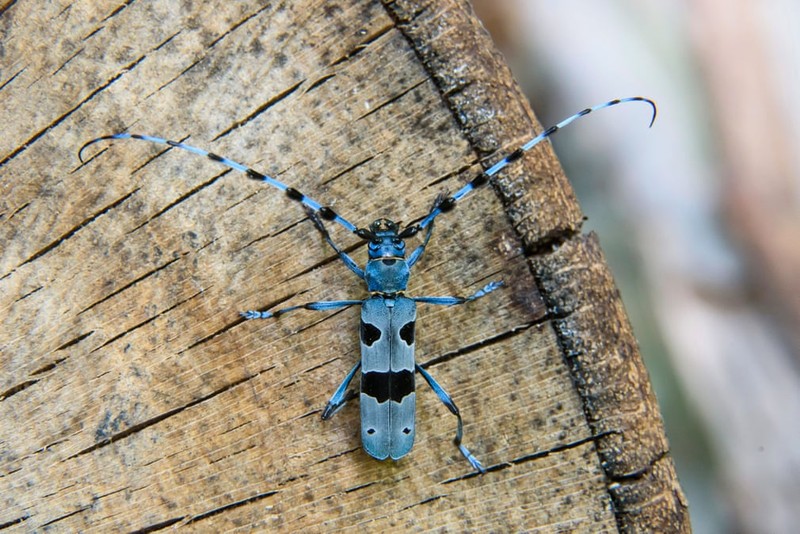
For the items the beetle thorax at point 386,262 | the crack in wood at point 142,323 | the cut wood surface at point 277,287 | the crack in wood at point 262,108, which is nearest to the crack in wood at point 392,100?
the cut wood surface at point 277,287

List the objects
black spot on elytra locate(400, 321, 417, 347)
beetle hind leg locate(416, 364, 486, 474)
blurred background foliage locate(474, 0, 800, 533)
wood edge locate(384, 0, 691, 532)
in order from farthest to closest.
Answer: blurred background foliage locate(474, 0, 800, 533)
black spot on elytra locate(400, 321, 417, 347)
beetle hind leg locate(416, 364, 486, 474)
wood edge locate(384, 0, 691, 532)

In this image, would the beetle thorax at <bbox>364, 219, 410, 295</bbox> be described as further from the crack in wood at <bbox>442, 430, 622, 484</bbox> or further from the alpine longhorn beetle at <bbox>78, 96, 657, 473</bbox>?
the crack in wood at <bbox>442, 430, 622, 484</bbox>

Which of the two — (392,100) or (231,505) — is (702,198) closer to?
(392,100)

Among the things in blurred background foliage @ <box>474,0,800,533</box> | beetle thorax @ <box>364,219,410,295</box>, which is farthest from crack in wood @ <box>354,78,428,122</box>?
blurred background foliage @ <box>474,0,800,533</box>

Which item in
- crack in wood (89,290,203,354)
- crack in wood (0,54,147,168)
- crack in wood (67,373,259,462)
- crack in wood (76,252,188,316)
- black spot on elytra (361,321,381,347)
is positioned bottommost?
crack in wood (67,373,259,462)

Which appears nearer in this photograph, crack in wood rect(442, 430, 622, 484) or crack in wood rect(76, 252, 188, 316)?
crack in wood rect(442, 430, 622, 484)
